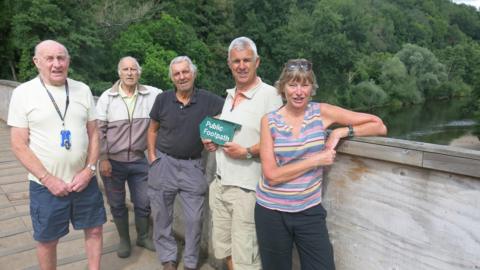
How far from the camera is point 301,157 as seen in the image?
7.47 ft

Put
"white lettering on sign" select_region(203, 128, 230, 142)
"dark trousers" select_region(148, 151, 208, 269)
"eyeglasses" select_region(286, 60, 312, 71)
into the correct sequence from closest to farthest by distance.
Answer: "eyeglasses" select_region(286, 60, 312, 71), "white lettering on sign" select_region(203, 128, 230, 142), "dark trousers" select_region(148, 151, 208, 269)

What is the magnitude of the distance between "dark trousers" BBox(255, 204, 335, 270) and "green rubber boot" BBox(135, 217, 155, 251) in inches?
66.1

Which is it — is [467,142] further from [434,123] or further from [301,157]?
[301,157]

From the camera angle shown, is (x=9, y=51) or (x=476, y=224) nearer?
(x=476, y=224)

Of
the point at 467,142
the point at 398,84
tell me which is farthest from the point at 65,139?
the point at 398,84

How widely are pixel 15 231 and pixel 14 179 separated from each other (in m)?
2.02

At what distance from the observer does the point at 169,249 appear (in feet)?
10.7

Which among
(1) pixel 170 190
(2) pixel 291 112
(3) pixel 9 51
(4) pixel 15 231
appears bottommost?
(4) pixel 15 231

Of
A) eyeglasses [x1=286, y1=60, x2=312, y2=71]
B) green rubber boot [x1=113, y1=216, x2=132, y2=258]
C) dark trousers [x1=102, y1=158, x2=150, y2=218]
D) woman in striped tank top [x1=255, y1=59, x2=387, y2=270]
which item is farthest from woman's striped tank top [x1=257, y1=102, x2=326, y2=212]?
green rubber boot [x1=113, y1=216, x2=132, y2=258]

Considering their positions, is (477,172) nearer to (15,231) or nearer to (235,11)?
(15,231)

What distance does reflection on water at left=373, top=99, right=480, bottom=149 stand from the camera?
126 ft

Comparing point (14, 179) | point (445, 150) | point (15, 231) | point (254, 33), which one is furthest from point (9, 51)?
point (254, 33)

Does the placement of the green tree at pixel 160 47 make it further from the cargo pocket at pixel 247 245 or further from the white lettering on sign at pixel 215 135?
the cargo pocket at pixel 247 245

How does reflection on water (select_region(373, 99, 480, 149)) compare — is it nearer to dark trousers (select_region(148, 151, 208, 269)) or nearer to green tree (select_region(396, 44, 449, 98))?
green tree (select_region(396, 44, 449, 98))
